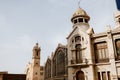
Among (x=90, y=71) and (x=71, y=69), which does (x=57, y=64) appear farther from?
(x=90, y=71)

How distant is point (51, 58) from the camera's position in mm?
29094

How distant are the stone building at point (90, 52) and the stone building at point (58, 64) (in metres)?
0.87

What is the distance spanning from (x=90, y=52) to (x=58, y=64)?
7.92 metres

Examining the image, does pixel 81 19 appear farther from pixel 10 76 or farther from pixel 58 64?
pixel 10 76

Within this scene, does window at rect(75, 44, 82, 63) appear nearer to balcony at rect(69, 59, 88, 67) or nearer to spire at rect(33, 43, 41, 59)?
balcony at rect(69, 59, 88, 67)

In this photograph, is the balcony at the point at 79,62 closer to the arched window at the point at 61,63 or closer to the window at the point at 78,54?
the window at the point at 78,54

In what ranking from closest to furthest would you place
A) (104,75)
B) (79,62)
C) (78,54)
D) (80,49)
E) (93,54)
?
(104,75) < (93,54) < (79,62) < (80,49) < (78,54)

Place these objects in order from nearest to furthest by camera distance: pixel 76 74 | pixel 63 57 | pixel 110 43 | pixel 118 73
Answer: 1. pixel 118 73
2. pixel 110 43
3. pixel 76 74
4. pixel 63 57

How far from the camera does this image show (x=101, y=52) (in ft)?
69.8

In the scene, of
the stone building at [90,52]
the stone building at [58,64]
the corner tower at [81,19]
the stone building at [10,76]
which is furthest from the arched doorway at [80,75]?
the stone building at [10,76]

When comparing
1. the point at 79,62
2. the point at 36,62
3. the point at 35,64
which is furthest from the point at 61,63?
the point at 35,64

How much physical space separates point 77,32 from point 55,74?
9.08m

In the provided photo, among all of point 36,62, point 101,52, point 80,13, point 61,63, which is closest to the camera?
point 101,52

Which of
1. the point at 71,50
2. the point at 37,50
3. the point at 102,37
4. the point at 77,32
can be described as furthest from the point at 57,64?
the point at 37,50
